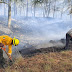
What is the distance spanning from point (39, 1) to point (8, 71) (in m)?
5.95

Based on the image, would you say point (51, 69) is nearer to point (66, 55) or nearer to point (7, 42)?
point (66, 55)

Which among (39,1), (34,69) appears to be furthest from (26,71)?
(39,1)

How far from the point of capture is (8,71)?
13.6 ft

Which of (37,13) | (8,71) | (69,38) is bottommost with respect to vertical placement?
(8,71)

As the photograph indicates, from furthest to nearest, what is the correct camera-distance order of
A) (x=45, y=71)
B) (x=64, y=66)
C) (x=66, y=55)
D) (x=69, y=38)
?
(x=69, y=38) → (x=66, y=55) → (x=64, y=66) → (x=45, y=71)

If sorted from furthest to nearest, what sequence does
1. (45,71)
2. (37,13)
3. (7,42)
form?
(37,13)
(7,42)
(45,71)

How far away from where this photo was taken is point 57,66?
4.35 metres

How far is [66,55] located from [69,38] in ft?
7.87


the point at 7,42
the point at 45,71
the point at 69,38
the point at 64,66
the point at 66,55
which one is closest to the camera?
the point at 45,71

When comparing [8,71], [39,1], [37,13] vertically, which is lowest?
[8,71]

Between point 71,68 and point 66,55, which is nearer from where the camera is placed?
point 71,68

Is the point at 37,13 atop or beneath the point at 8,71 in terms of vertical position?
atop

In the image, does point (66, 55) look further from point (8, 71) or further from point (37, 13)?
point (37, 13)

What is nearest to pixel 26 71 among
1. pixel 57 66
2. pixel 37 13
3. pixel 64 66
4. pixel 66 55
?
pixel 57 66
